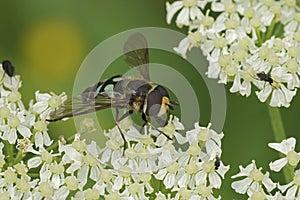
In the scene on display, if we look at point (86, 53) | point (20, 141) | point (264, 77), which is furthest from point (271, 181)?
point (86, 53)

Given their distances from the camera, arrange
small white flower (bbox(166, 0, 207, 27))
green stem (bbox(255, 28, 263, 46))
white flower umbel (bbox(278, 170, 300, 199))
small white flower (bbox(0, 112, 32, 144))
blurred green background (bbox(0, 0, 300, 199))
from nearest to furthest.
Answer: white flower umbel (bbox(278, 170, 300, 199)), small white flower (bbox(0, 112, 32, 144)), green stem (bbox(255, 28, 263, 46)), small white flower (bbox(166, 0, 207, 27)), blurred green background (bbox(0, 0, 300, 199))

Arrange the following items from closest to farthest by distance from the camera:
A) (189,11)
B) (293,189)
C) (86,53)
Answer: (293,189), (189,11), (86,53)

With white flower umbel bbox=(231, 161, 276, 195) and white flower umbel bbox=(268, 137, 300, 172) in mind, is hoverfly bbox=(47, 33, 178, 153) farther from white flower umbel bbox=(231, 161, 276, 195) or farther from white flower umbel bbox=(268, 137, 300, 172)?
white flower umbel bbox=(268, 137, 300, 172)

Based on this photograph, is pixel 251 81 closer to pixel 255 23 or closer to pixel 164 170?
pixel 255 23

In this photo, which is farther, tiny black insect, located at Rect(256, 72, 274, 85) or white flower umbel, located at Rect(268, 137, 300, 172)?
tiny black insect, located at Rect(256, 72, 274, 85)

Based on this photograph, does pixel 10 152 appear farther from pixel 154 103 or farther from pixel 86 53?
pixel 86 53

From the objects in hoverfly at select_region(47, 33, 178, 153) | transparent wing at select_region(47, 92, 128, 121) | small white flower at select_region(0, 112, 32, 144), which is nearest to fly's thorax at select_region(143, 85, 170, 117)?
hoverfly at select_region(47, 33, 178, 153)

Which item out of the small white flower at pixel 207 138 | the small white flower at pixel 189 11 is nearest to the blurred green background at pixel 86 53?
the small white flower at pixel 189 11
